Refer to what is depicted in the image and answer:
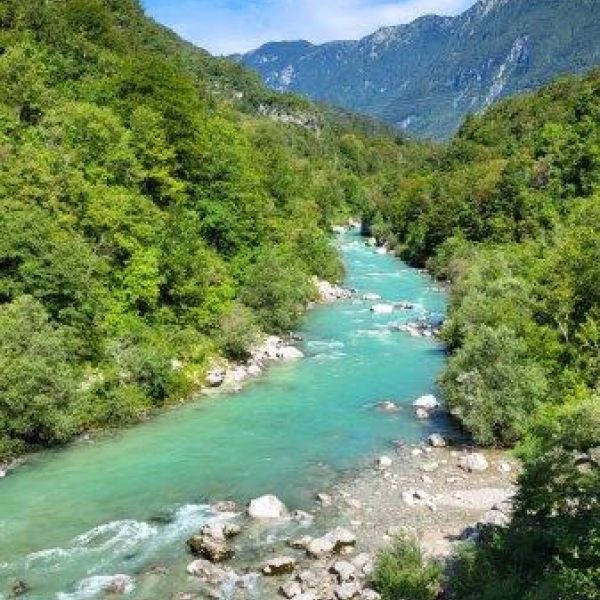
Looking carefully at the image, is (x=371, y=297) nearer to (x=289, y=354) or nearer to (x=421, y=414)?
(x=289, y=354)

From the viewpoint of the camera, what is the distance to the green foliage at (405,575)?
69.5 ft

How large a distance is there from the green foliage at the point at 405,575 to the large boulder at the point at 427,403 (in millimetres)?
16904

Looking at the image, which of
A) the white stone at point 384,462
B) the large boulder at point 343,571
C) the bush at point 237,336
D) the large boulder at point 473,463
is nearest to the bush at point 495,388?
the large boulder at point 473,463

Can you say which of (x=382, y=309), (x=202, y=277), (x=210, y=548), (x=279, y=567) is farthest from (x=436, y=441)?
(x=382, y=309)

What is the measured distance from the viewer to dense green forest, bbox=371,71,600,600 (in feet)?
65.3

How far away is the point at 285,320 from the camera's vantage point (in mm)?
54406

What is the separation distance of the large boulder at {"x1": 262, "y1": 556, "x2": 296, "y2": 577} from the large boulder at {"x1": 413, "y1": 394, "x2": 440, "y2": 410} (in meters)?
17.3

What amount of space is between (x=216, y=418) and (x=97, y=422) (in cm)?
570

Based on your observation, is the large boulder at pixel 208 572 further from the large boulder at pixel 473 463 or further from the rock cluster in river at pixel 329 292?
the rock cluster in river at pixel 329 292

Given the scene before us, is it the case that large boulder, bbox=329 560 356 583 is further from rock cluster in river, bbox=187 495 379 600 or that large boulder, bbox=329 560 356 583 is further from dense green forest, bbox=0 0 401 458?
dense green forest, bbox=0 0 401 458

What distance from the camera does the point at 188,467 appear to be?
32656 mm

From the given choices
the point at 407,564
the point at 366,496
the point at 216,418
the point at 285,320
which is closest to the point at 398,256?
the point at 285,320

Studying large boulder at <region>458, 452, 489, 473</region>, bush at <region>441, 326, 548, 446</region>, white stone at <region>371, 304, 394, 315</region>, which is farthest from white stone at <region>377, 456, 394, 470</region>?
white stone at <region>371, 304, 394, 315</region>

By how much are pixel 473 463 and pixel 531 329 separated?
10364 millimetres
